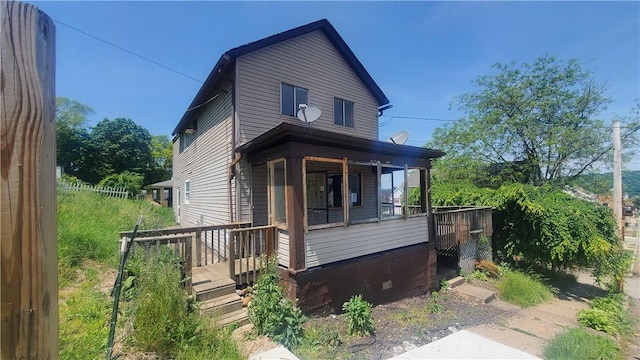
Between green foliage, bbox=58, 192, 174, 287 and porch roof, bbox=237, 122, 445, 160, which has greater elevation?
porch roof, bbox=237, 122, 445, 160

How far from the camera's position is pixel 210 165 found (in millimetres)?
9789

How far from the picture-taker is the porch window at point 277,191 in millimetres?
6715

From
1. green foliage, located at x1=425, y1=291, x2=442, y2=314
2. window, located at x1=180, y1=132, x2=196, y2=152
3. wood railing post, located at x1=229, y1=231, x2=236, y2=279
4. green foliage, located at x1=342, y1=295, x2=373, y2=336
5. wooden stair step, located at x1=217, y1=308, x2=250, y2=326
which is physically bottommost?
green foliage, located at x1=425, y1=291, x2=442, y2=314

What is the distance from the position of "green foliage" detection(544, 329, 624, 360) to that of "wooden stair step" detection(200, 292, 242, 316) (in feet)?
19.3

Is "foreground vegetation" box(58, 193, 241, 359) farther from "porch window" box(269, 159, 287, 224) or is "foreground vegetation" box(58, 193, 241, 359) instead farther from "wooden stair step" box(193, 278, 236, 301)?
"porch window" box(269, 159, 287, 224)

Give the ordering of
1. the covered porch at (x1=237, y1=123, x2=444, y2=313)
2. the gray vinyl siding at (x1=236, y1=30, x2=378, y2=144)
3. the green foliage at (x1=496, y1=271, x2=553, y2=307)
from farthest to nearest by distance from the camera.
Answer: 1. the green foliage at (x1=496, y1=271, x2=553, y2=307)
2. the gray vinyl siding at (x1=236, y1=30, x2=378, y2=144)
3. the covered porch at (x1=237, y1=123, x2=444, y2=313)

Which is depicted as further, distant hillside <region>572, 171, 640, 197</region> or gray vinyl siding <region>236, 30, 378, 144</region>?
distant hillside <region>572, 171, 640, 197</region>

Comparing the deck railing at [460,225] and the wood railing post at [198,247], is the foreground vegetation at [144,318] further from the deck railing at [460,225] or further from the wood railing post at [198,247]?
the deck railing at [460,225]

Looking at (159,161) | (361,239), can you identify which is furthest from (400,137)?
(159,161)

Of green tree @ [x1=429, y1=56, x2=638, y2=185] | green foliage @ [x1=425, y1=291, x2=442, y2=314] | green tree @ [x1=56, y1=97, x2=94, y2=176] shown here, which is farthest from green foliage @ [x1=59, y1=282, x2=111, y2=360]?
green tree @ [x1=56, y1=97, x2=94, y2=176]

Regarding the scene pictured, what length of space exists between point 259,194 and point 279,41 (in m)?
4.90

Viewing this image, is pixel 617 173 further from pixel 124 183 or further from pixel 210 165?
pixel 124 183

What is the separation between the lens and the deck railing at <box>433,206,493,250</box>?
9.30 meters

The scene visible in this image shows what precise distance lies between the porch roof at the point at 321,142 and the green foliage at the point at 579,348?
202 inches
